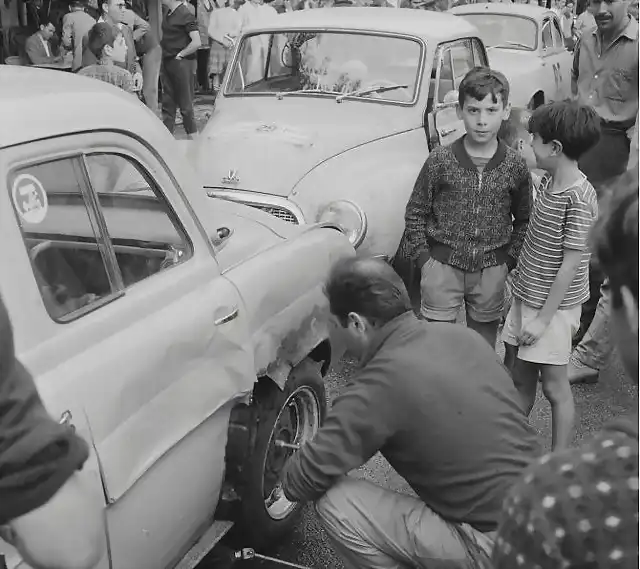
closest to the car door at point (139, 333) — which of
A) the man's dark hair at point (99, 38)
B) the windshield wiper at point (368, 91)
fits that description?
the windshield wiper at point (368, 91)

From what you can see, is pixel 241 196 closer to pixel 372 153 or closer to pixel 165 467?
pixel 372 153

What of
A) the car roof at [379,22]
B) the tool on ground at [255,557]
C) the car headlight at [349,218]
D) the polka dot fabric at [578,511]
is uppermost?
the polka dot fabric at [578,511]

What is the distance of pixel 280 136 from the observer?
530 centimetres

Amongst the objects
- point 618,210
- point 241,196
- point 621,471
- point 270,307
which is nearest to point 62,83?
point 270,307

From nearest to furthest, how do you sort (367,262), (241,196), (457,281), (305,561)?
(367,262)
(305,561)
(457,281)
(241,196)

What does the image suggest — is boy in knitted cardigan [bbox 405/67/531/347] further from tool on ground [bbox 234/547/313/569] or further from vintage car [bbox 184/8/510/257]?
tool on ground [bbox 234/547/313/569]

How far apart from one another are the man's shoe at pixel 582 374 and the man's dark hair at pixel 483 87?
5.62 ft

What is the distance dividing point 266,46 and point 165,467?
177 inches

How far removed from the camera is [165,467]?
227 cm

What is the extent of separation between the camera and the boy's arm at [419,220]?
12.2ft

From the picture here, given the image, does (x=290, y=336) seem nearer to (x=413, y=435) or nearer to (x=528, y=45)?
(x=413, y=435)

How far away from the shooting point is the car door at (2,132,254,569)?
2043 millimetres

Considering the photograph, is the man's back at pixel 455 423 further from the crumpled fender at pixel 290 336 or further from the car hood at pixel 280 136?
the car hood at pixel 280 136

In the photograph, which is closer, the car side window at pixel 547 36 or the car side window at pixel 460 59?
the car side window at pixel 460 59
